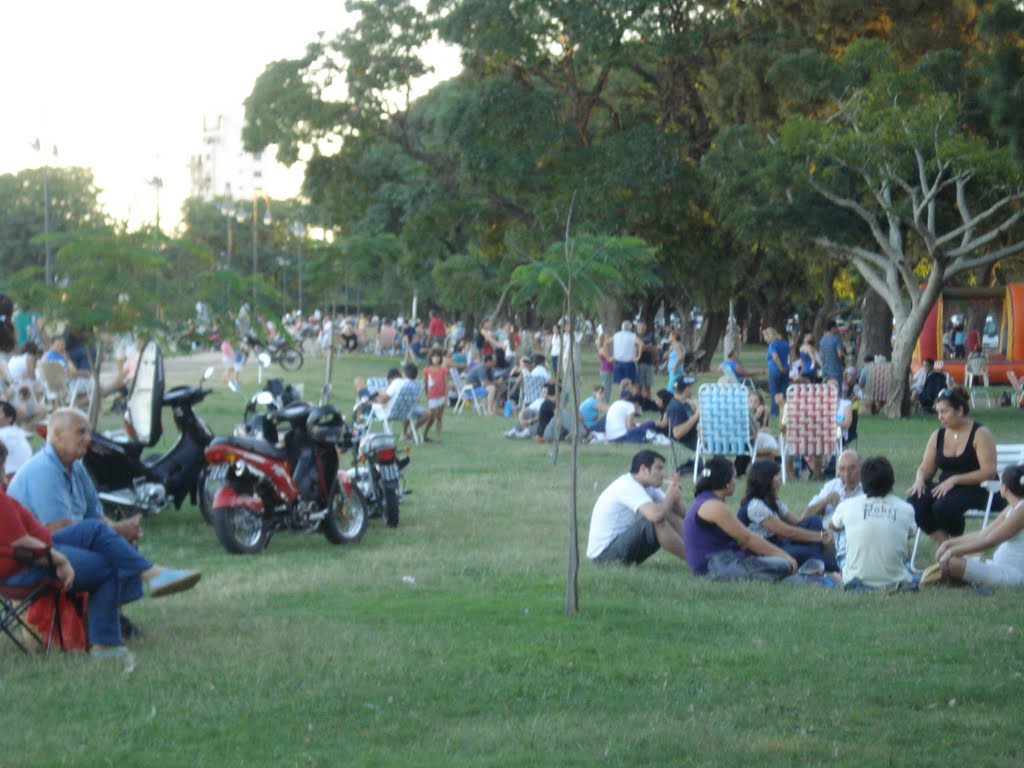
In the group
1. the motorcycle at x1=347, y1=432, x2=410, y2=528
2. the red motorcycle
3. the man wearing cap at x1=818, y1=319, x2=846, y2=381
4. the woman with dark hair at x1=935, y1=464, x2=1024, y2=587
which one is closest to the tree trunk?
the man wearing cap at x1=818, y1=319, x2=846, y2=381

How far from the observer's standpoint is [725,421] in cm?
1720

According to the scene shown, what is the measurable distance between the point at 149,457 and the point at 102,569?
6.38 metres

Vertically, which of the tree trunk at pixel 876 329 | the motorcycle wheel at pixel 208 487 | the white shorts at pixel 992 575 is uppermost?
the tree trunk at pixel 876 329

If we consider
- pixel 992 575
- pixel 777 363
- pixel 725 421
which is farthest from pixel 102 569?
pixel 777 363

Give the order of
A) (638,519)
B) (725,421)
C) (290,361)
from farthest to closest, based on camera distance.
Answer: (290,361) < (725,421) < (638,519)

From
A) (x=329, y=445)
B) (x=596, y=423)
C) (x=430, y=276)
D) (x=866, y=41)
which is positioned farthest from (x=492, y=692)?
(x=430, y=276)

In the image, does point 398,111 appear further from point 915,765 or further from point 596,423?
point 915,765

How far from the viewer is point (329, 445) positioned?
1295 centimetres

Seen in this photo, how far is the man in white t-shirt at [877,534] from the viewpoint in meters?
10.2

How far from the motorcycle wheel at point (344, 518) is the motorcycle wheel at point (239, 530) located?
1.86ft

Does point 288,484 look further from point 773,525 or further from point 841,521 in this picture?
point 841,521

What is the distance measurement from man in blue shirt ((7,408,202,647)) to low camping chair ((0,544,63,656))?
0.97 ft

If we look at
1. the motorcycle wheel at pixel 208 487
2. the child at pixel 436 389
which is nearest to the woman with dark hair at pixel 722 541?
the motorcycle wheel at pixel 208 487

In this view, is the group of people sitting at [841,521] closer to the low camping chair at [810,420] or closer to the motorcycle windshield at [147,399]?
the motorcycle windshield at [147,399]
